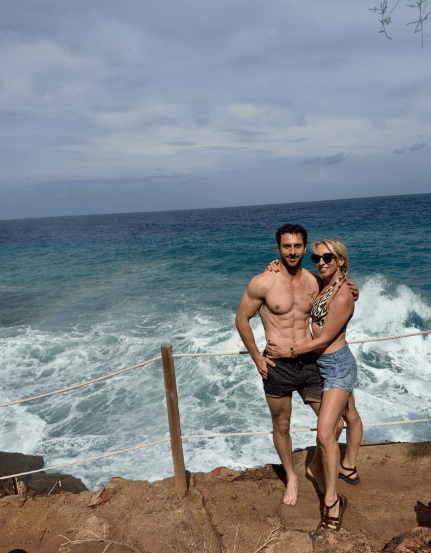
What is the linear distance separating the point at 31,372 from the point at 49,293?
9709mm

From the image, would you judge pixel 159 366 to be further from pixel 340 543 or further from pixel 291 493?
pixel 340 543

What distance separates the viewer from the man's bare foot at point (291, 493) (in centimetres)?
316

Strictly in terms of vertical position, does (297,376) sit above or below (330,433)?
above

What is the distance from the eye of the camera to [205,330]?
12.3m

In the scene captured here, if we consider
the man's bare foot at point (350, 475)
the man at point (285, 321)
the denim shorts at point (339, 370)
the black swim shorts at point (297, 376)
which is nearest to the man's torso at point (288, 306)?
the man at point (285, 321)

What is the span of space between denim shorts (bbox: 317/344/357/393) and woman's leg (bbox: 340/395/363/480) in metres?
0.37

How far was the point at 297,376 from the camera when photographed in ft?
9.82

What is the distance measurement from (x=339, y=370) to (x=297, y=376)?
31 centimetres

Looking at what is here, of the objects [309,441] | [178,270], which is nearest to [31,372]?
[309,441]

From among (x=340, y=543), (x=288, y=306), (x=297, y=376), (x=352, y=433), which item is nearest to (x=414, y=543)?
(x=340, y=543)

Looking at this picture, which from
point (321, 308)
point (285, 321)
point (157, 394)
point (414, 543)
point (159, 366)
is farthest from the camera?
point (159, 366)

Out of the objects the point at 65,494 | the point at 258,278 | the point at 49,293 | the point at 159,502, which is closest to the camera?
the point at 258,278

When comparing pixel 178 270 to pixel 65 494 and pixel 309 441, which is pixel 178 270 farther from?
pixel 65 494

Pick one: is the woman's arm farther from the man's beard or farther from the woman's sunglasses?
the man's beard
